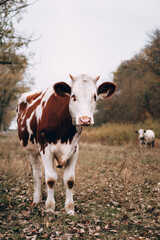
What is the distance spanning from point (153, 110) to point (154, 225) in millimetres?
20940

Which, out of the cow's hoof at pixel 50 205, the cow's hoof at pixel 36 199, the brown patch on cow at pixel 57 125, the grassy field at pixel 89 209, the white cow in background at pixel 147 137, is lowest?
the grassy field at pixel 89 209

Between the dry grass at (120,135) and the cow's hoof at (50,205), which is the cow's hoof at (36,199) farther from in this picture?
the dry grass at (120,135)

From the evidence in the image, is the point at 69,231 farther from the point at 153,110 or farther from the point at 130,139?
the point at 153,110

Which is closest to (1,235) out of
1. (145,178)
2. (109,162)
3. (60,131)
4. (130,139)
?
(60,131)

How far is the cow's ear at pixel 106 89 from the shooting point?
4.67 meters

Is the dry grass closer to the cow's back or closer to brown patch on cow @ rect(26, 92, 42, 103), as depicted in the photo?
brown patch on cow @ rect(26, 92, 42, 103)

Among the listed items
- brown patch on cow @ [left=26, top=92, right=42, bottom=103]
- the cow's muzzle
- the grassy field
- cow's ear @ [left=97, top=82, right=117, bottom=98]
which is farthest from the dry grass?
the cow's muzzle

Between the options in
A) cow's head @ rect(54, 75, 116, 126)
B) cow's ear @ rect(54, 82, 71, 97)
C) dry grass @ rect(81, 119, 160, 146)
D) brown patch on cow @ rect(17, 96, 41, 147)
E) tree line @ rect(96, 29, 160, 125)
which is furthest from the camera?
tree line @ rect(96, 29, 160, 125)

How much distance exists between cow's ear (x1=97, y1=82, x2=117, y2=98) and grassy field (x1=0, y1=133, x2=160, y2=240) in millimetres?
2379

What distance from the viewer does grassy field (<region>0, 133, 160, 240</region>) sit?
4164 millimetres

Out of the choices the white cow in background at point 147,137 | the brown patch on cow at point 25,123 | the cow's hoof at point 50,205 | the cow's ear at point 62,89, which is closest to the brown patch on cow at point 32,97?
the brown patch on cow at point 25,123

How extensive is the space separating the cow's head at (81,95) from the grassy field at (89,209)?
6.09ft

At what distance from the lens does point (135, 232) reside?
14.1ft

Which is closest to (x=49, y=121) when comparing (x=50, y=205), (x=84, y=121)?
(x=84, y=121)
